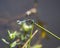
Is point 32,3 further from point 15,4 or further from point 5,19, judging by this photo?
point 5,19

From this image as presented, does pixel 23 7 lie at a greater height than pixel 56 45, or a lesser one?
greater

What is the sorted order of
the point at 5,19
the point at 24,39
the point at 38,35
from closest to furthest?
the point at 24,39 → the point at 38,35 → the point at 5,19

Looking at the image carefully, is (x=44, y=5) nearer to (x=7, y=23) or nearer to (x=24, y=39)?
(x=7, y=23)

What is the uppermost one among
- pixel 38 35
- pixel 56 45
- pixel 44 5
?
→ pixel 44 5

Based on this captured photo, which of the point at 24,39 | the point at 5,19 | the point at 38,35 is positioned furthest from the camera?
the point at 5,19

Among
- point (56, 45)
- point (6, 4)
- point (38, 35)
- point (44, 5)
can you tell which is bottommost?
point (56, 45)

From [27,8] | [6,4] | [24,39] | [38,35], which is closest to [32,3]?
[27,8]

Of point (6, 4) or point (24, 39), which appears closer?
point (24, 39)

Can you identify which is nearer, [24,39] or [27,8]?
[24,39]

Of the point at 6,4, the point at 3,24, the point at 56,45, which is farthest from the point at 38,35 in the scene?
the point at 6,4
